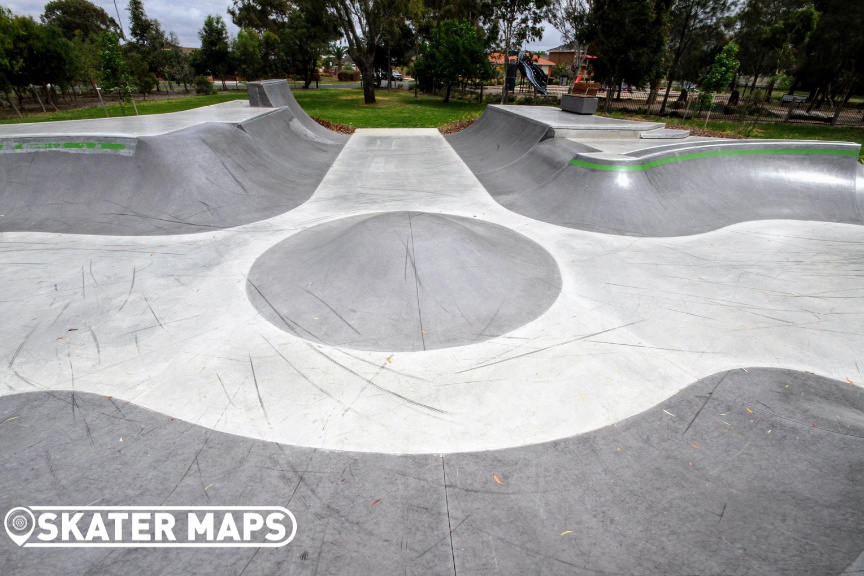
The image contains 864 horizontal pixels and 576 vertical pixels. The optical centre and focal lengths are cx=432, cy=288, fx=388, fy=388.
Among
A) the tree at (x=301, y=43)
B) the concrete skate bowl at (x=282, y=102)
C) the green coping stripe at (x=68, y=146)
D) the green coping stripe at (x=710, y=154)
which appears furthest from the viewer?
the tree at (x=301, y=43)

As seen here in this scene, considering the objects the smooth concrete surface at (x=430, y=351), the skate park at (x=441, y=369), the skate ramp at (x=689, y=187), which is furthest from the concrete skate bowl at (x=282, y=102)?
the smooth concrete surface at (x=430, y=351)

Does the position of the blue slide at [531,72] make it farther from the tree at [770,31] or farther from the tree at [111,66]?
the tree at [111,66]

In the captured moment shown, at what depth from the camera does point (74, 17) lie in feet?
207

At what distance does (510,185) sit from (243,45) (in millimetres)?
47548

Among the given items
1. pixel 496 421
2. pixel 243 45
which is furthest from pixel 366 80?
pixel 496 421

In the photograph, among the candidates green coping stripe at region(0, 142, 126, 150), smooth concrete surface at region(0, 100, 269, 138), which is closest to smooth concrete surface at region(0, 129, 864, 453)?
green coping stripe at region(0, 142, 126, 150)

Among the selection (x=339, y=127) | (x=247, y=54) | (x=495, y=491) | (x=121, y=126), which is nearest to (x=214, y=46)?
(x=247, y=54)

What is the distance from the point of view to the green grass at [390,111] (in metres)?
24.4

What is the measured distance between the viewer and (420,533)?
2.97 metres

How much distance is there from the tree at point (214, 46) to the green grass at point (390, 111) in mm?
18514

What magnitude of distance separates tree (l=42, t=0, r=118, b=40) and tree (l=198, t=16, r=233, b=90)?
2926 centimetres

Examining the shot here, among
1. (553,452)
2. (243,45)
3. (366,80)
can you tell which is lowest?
(553,452)

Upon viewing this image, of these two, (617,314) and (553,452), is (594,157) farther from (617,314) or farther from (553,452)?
(553,452)

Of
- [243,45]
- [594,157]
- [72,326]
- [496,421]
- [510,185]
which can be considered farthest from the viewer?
[243,45]
